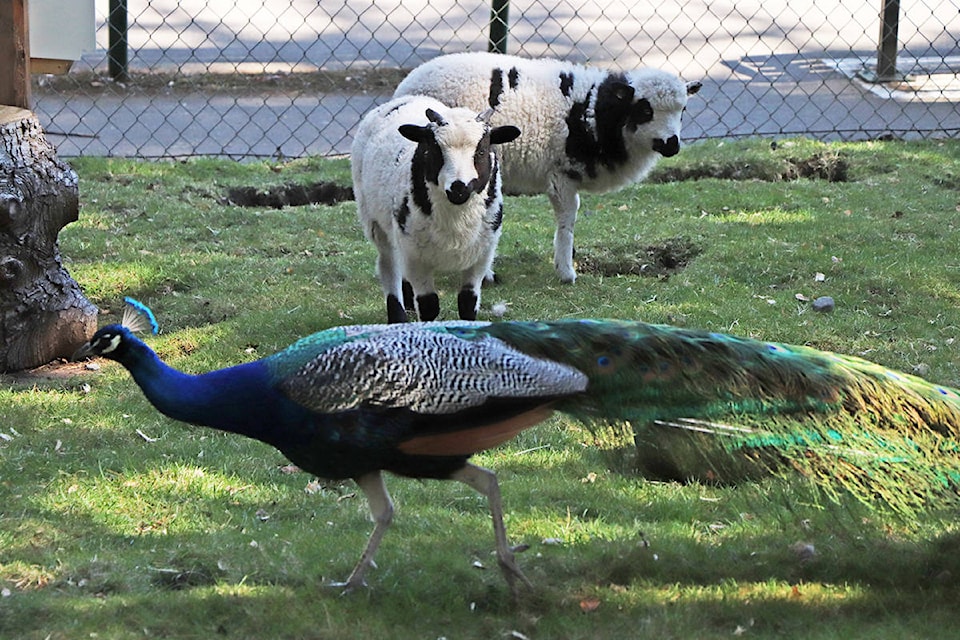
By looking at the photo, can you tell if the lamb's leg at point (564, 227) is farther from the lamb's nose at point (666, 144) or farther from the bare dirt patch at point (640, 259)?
the lamb's nose at point (666, 144)

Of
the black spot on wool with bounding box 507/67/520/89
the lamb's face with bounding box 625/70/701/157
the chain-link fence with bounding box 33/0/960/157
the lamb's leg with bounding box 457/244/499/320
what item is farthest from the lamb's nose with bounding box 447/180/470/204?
the chain-link fence with bounding box 33/0/960/157

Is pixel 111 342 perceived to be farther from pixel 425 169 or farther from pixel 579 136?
pixel 579 136

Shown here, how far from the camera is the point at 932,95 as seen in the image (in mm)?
13266

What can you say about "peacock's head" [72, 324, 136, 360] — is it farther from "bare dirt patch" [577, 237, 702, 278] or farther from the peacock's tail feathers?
"bare dirt patch" [577, 237, 702, 278]

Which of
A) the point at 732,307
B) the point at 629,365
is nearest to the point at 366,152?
the point at 732,307

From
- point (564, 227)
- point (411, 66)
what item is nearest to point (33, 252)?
point (564, 227)

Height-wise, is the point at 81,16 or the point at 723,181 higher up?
the point at 81,16

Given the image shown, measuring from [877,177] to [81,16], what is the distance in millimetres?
6686

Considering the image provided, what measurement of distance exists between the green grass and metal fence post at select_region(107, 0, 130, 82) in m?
3.60

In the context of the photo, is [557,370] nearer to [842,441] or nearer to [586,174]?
[842,441]

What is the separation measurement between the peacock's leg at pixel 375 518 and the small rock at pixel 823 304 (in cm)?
415

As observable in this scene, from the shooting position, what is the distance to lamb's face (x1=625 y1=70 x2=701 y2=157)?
28.5 feet

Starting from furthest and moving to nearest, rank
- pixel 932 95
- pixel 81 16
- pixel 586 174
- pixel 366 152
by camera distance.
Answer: pixel 932 95
pixel 586 174
pixel 366 152
pixel 81 16

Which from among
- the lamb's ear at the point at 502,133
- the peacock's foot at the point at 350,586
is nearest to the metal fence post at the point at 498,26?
the lamb's ear at the point at 502,133
